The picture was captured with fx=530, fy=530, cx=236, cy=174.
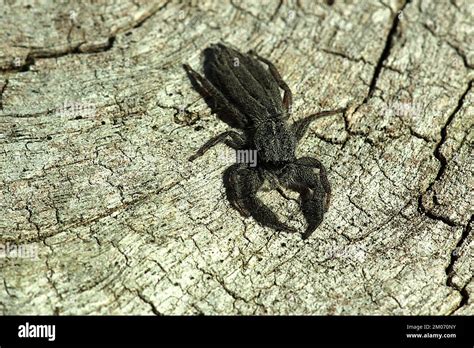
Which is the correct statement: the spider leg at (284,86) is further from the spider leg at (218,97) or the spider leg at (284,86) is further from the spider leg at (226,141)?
the spider leg at (226,141)

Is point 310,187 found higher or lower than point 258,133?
lower

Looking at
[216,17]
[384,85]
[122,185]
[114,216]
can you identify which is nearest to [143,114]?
[122,185]

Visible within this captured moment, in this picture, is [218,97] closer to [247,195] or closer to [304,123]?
[304,123]

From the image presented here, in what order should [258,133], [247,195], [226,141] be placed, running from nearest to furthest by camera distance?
[247,195] → [226,141] → [258,133]

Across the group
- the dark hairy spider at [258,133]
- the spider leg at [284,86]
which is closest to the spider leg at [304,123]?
the dark hairy spider at [258,133]

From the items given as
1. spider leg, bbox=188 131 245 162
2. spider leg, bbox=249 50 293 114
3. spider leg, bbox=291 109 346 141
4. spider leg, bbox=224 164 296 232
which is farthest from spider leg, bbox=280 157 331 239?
spider leg, bbox=249 50 293 114

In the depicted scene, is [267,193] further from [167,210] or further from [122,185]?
[122,185]

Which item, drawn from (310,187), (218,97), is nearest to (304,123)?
(310,187)
